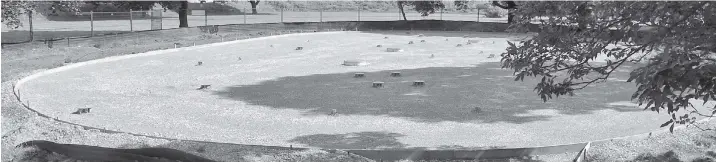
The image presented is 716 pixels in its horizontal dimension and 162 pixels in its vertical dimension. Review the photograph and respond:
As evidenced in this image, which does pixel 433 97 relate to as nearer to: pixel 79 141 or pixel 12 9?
pixel 79 141

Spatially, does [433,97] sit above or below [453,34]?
below

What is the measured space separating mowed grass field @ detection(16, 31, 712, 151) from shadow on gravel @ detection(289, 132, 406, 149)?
0.8 inches

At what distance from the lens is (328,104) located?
1215 centimetres

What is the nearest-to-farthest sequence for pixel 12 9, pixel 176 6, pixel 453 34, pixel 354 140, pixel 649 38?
pixel 649 38 < pixel 354 140 < pixel 12 9 < pixel 176 6 < pixel 453 34

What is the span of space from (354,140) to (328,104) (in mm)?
2974

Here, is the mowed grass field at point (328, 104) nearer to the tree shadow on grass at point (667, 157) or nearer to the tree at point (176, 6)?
the tree shadow on grass at point (667, 157)

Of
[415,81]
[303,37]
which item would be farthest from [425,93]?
[303,37]

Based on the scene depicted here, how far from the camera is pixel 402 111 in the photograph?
11.5 meters

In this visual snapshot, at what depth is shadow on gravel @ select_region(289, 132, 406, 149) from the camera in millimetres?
8930

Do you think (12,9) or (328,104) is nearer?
(328,104)

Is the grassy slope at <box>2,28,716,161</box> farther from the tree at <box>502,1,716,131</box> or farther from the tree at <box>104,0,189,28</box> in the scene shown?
the tree at <box>104,0,189,28</box>

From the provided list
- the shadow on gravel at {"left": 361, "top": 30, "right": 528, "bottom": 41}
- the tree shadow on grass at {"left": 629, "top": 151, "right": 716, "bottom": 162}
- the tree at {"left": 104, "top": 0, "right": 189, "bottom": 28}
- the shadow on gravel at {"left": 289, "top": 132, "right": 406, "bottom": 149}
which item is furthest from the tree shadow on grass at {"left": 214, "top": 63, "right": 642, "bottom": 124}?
the tree at {"left": 104, "top": 0, "right": 189, "bottom": 28}

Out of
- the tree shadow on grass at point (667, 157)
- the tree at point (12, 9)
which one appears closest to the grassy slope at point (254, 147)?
the tree shadow on grass at point (667, 157)

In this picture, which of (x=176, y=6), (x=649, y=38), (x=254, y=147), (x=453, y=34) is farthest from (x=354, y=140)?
(x=453, y=34)
